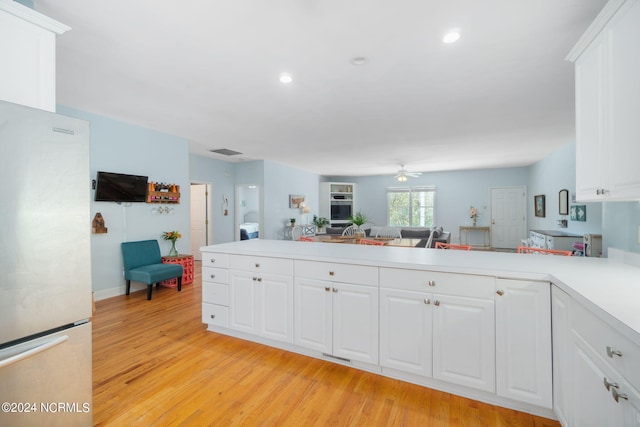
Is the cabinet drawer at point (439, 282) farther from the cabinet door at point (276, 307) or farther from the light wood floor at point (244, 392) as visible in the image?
the cabinet door at point (276, 307)

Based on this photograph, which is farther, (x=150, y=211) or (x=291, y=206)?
(x=291, y=206)

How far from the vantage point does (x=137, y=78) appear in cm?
285

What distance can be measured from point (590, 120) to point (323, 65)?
1.96 m

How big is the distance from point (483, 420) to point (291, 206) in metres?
7.35

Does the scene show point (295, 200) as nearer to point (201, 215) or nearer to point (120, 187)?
point (201, 215)

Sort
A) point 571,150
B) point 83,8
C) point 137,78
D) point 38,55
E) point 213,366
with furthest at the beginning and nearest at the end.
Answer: point 571,150
point 137,78
point 213,366
point 83,8
point 38,55

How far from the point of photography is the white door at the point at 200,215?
7.20 metres

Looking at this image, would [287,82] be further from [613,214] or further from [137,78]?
[613,214]

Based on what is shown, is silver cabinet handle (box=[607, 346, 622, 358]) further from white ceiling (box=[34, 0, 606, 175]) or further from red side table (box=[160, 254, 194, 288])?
red side table (box=[160, 254, 194, 288])

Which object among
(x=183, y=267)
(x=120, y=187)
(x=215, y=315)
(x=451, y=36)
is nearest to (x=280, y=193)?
(x=183, y=267)

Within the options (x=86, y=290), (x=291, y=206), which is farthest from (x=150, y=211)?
(x=291, y=206)

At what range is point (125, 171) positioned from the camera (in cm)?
438

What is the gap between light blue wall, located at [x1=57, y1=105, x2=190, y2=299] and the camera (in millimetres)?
4035

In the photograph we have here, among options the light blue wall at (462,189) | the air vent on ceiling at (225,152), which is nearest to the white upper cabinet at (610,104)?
the air vent on ceiling at (225,152)
